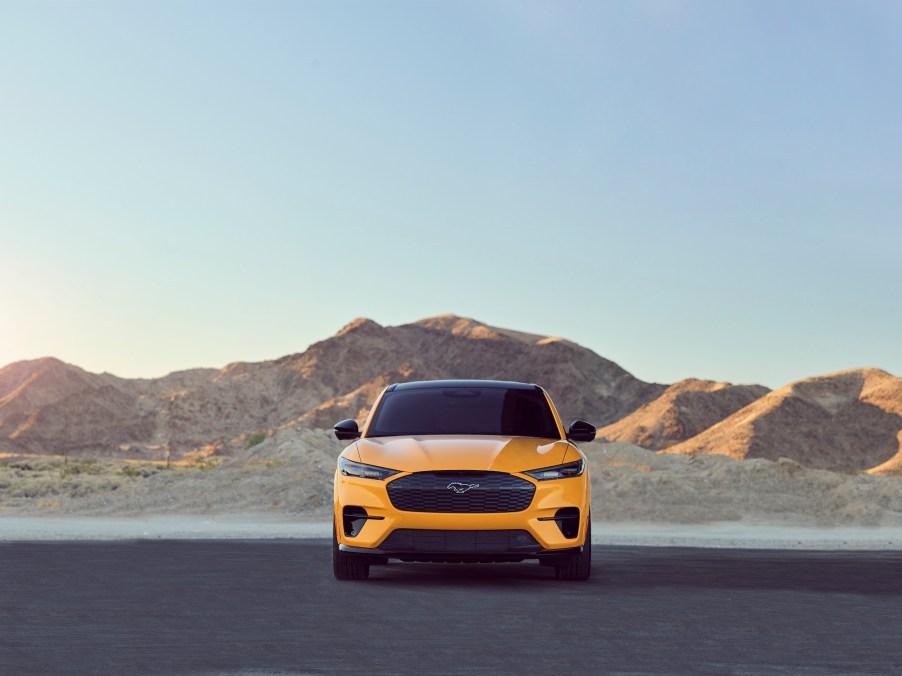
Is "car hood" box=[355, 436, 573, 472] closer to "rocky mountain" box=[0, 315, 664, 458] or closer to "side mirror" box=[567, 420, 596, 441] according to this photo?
"side mirror" box=[567, 420, 596, 441]

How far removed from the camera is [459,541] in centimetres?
1298

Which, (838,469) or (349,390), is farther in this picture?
(349,390)

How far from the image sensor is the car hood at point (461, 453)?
13069mm

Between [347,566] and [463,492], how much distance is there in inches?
72.4

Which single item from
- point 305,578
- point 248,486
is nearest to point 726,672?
point 305,578

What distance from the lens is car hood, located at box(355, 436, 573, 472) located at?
13069 millimetres

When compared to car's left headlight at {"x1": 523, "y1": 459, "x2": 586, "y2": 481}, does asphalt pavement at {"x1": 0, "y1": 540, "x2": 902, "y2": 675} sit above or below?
below

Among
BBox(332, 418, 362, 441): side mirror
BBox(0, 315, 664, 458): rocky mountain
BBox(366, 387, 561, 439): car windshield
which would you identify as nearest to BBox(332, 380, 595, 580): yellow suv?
BBox(332, 418, 362, 441): side mirror

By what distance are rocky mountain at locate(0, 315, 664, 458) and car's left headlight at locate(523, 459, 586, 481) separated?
97872 mm

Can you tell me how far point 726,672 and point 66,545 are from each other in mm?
17219

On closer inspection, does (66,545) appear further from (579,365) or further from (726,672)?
(579,365)

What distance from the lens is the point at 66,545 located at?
23281 mm

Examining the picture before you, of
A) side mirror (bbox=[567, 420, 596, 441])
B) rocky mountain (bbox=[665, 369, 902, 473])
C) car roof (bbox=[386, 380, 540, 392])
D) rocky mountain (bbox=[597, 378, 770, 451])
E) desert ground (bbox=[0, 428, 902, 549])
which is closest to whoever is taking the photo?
side mirror (bbox=[567, 420, 596, 441])

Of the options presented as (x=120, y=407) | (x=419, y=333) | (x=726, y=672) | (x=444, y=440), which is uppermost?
(x=419, y=333)
